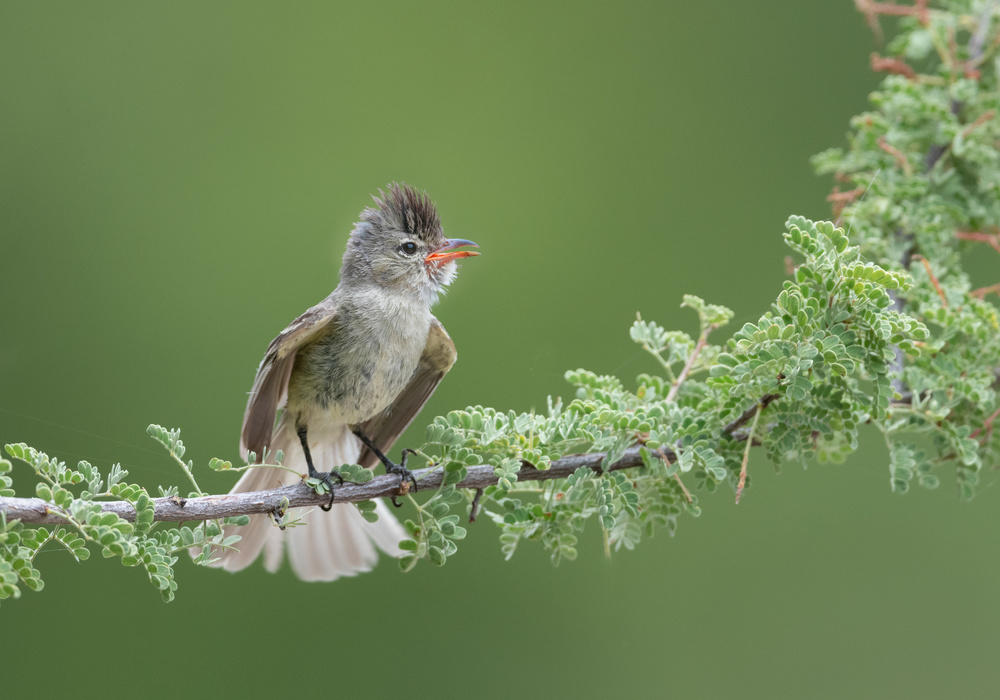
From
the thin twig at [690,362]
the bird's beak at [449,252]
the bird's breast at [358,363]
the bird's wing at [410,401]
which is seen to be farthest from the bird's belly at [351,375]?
the thin twig at [690,362]

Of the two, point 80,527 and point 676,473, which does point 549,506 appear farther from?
point 80,527

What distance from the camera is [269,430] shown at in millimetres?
2244

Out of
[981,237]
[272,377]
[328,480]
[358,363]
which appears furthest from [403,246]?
[981,237]

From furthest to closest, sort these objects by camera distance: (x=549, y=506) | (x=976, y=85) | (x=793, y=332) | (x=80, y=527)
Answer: (x=976, y=85)
(x=549, y=506)
(x=793, y=332)
(x=80, y=527)

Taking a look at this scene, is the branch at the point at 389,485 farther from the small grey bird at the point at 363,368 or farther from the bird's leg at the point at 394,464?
the small grey bird at the point at 363,368

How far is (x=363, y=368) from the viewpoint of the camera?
239 cm

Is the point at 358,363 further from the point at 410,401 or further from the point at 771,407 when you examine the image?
the point at 771,407

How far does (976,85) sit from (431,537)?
1949 millimetres

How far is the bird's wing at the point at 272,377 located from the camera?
7.09 feet

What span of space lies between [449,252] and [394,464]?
21.6 inches

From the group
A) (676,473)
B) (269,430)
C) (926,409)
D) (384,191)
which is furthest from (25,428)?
(926,409)

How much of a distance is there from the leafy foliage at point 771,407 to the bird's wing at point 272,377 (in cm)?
29

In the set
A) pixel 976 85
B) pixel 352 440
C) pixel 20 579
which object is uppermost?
pixel 976 85

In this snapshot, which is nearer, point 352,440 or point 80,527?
point 80,527
